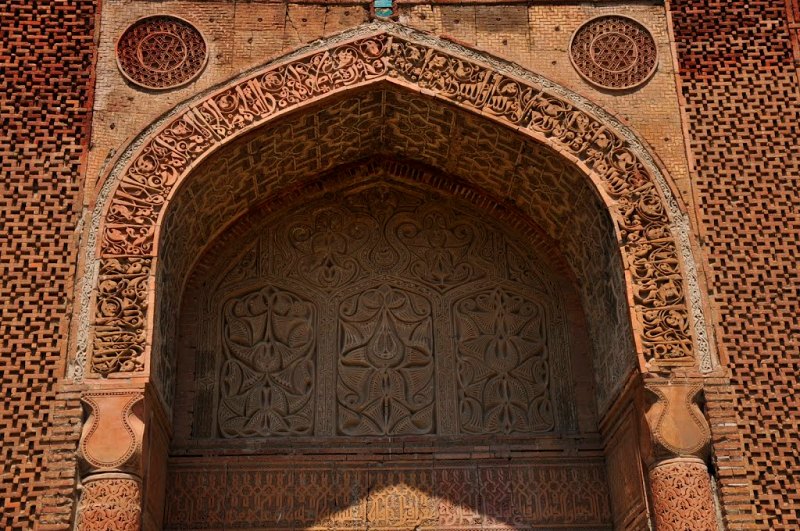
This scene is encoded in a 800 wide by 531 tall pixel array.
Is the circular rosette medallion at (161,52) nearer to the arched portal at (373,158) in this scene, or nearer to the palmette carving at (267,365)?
the arched portal at (373,158)

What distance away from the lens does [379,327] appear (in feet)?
28.3

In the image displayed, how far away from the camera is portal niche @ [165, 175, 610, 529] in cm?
795

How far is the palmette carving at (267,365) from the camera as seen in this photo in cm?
825

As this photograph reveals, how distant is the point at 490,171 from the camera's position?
865 centimetres

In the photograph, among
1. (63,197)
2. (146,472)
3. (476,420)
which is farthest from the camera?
(476,420)

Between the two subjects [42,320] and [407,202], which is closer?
[42,320]

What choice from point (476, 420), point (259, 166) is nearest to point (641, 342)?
point (476, 420)

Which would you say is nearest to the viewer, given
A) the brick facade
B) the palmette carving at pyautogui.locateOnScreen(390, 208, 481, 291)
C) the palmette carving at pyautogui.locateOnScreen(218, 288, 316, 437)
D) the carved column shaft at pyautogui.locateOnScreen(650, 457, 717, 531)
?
the carved column shaft at pyautogui.locateOnScreen(650, 457, 717, 531)

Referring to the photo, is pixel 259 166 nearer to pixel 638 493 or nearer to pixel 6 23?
pixel 6 23

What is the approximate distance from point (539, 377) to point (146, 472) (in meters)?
3.06

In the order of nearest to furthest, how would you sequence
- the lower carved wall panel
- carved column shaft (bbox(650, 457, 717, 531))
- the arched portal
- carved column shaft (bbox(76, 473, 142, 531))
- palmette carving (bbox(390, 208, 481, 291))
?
carved column shaft (bbox(76, 473, 142, 531)) < carved column shaft (bbox(650, 457, 717, 531)) < the arched portal < the lower carved wall panel < palmette carving (bbox(390, 208, 481, 291))

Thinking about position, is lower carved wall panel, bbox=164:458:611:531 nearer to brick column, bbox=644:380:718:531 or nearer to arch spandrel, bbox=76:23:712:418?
brick column, bbox=644:380:718:531

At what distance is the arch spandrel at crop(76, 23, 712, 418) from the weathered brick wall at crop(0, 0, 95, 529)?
0.79ft

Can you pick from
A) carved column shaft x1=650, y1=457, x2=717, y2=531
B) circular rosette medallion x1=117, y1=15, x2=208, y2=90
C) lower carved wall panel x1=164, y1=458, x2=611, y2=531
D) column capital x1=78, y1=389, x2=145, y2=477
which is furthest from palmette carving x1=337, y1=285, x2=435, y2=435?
circular rosette medallion x1=117, y1=15, x2=208, y2=90
